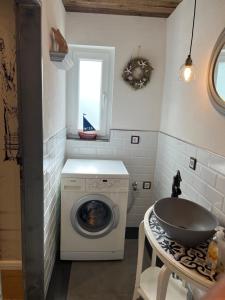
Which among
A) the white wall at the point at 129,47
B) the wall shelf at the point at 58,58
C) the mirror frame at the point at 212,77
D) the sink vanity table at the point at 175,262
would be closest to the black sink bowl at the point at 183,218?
the sink vanity table at the point at 175,262

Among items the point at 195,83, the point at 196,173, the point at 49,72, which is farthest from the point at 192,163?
the point at 49,72

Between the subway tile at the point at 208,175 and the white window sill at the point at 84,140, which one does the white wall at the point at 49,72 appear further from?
the subway tile at the point at 208,175

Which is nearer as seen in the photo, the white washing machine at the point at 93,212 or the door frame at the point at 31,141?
the door frame at the point at 31,141

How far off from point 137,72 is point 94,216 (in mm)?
1547

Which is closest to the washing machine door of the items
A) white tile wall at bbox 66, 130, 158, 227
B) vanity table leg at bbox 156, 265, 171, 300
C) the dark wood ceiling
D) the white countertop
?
the white countertop

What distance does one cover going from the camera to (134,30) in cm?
242

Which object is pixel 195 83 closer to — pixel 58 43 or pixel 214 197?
pixel 214 197

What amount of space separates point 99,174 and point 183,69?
1.10m

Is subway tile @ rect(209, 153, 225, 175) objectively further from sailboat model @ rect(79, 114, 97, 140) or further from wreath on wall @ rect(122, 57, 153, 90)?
sailboat model @ rect(79, 114, 97, 140)

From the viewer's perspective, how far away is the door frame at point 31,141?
1354mm

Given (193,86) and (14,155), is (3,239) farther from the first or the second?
(193,86)

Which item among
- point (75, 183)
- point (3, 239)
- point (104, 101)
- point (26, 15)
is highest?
point (26, 15)

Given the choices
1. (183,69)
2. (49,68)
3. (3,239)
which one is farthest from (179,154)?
(3,239)

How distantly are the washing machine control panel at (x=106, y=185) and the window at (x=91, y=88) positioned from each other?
788 mm
